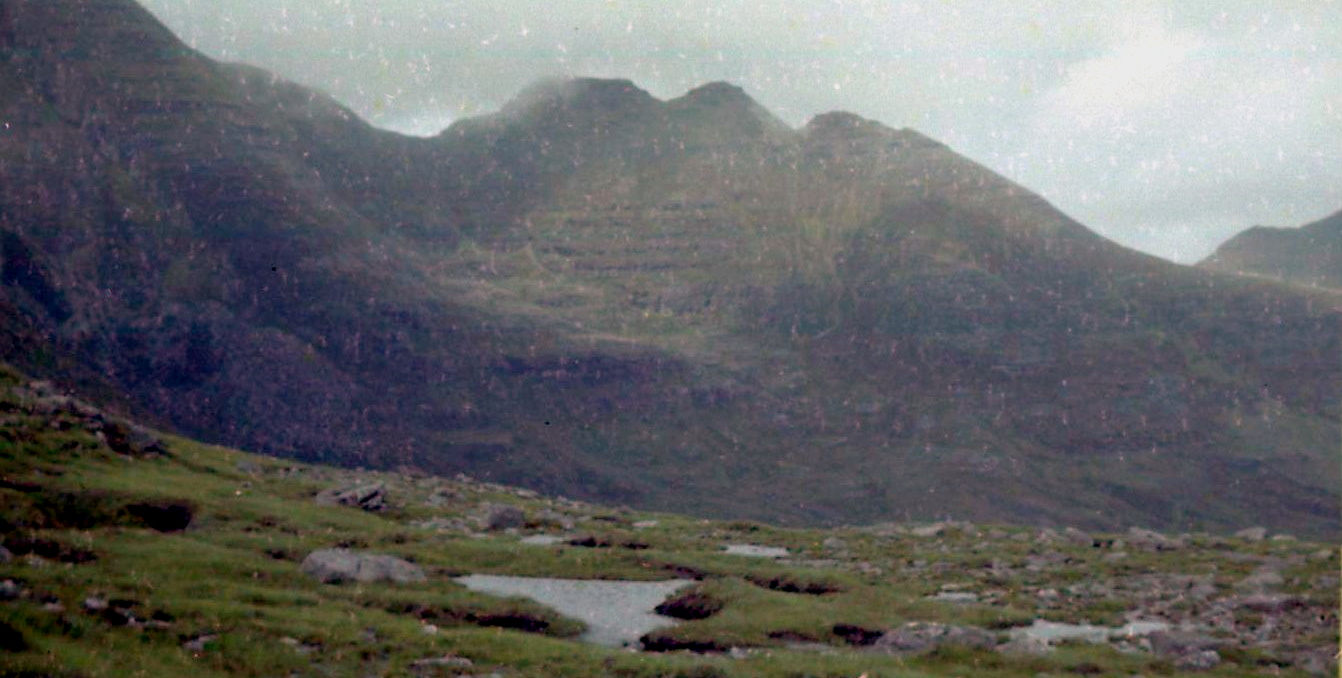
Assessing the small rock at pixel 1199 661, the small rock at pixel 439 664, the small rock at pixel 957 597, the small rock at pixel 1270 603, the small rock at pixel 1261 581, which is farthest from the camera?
the small rock at pixel 1261 581

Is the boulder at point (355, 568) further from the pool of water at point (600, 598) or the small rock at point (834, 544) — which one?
the small rock at point (834, 544)

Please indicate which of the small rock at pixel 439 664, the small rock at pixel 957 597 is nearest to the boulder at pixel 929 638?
the small rock at pixel 957 597

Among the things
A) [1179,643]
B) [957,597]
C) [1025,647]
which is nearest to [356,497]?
[957,597]

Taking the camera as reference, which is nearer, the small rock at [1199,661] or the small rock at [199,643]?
the small rock at [199,643]

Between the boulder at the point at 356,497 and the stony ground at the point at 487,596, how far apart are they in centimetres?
20

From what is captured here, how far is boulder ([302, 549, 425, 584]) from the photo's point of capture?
30828 mm

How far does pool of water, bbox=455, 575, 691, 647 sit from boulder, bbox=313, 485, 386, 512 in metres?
15.0

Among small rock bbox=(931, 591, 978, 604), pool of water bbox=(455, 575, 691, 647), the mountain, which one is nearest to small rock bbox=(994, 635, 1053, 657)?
small rock bbox=(931, 591, 978, 604)

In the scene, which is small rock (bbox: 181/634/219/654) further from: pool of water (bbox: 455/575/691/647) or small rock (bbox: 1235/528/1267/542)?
small rock (bbox: 1235/528/1267/542)

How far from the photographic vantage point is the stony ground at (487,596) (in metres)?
22.8

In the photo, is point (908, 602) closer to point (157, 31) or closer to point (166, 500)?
point (166, 500)

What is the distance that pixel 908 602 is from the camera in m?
35.3

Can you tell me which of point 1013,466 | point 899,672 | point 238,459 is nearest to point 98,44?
point 238,459

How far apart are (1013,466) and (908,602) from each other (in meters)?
144
